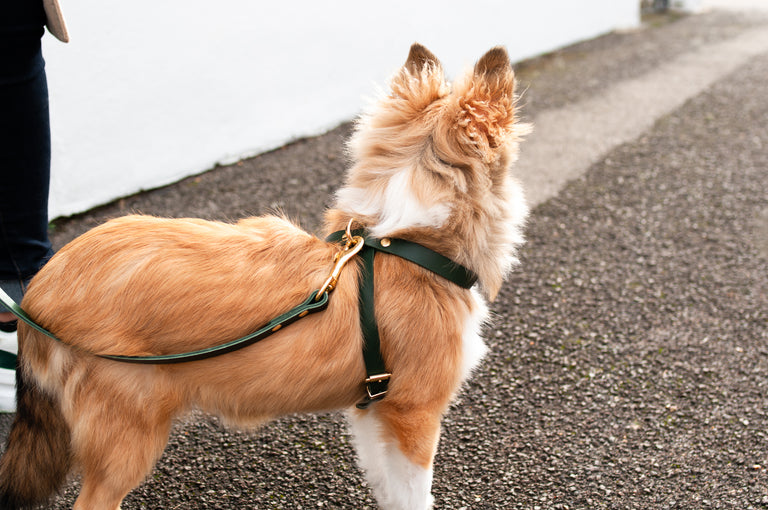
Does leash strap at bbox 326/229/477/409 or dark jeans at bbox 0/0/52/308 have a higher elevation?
dark jeans at bbox 0/0/52/308

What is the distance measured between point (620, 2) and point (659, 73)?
2784 mm

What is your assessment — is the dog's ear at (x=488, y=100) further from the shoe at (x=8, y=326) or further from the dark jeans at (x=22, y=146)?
the shoe at (x=8, y=326)

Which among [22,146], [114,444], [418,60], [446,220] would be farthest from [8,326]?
[418,60]

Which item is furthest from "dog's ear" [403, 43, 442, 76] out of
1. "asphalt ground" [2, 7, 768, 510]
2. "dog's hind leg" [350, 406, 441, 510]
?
"asphalt ground" [2, 7, 768, 510]

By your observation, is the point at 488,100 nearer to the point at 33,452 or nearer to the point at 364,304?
the point at 364,304

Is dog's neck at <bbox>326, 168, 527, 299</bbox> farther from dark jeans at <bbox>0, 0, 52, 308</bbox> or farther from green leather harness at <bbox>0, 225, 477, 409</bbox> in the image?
dark jeans at <bbox>0, 0, 52, 308</bbox>

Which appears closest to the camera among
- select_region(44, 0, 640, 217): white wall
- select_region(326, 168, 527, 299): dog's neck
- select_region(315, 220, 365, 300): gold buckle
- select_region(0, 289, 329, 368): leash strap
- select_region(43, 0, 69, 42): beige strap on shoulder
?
select_region(0, 289, 329, 368): leash strap

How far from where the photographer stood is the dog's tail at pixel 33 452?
2.00 metres

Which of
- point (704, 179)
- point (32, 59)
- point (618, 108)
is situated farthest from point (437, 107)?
point (618, 108)

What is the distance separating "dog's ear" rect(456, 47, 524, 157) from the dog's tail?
1.60m

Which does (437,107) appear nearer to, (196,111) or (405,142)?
(405,142)

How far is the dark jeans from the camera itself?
237 centimetres

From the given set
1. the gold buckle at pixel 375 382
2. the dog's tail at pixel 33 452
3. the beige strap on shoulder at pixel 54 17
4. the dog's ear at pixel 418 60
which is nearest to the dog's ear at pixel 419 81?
the dog's ear at pixel 418 60

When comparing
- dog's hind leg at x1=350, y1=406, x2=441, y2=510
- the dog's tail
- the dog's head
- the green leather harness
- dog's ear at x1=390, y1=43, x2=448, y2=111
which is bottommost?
dog's hind leg at x1=350, y1=406, x2=441, y2=510
